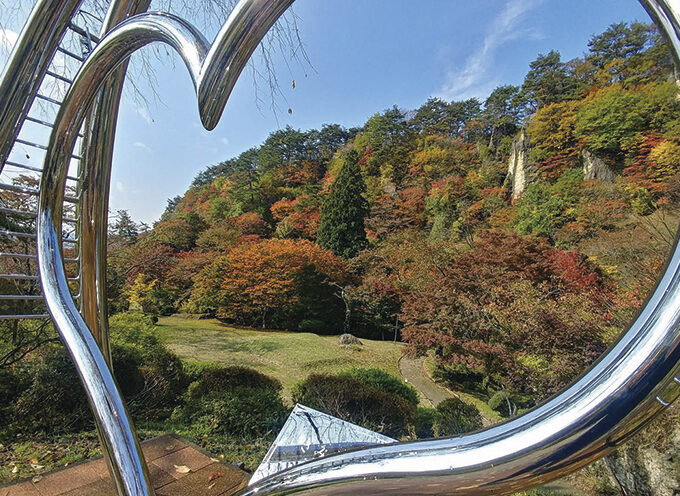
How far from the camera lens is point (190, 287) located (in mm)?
12859

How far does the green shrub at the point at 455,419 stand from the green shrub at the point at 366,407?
433mm

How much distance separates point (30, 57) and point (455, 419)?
5.32 meters

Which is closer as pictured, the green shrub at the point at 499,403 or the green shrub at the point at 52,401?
the green shrub at the point at 52,401

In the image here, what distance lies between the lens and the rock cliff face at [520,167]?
44.8 feet

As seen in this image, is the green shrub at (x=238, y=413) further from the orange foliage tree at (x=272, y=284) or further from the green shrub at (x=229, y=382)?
the orange foliage tree at (x=272, y=284)

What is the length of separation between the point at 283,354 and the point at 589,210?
8149mm

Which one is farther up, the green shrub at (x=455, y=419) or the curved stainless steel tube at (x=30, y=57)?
the curved stainless steel tube at (x=30, y=57)

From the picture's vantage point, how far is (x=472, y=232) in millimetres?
12523

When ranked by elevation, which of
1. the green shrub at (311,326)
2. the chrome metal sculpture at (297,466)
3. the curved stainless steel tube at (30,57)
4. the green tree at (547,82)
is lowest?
the green shrub at (311,326)

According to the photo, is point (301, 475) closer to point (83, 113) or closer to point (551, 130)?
point (83, 113)

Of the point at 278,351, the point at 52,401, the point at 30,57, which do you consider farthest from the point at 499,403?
the point at 30,57

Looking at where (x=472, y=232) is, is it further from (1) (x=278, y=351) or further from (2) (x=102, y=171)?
(2) (x=102, y=171)

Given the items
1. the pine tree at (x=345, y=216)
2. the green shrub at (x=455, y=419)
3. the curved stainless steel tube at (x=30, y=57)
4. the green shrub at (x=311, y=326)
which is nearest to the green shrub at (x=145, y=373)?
the green shrub at (x=455, y=419)

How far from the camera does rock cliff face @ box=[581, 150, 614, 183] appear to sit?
444 inches
